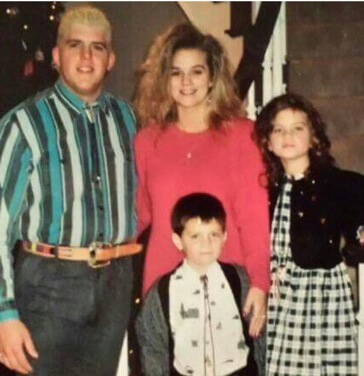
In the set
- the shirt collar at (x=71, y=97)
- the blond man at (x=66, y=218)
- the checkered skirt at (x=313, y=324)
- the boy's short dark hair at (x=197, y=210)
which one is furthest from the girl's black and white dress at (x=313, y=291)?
the shirt collar at (x=71, y=97)

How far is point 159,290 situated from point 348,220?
17.2 inches

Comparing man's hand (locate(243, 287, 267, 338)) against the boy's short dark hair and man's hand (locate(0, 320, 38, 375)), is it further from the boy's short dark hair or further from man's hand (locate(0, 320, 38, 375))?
man's hand (locate(0, 320, 38, 375))

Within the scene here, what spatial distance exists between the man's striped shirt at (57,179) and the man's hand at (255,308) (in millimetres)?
301

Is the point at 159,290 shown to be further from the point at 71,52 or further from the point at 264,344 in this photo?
the point at 71,52

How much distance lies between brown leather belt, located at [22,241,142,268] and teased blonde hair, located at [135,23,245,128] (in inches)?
12.6

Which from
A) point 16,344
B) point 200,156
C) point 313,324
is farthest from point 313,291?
point 16,344

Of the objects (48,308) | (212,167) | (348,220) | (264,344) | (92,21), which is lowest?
(264,344)

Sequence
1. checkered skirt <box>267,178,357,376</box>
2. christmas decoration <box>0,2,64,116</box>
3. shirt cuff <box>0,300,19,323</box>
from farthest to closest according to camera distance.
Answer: christmas decoration <box>0,2,64,116</box>
checkered skirt <box>267,178,357,376</box>
shirt cuff <box>0,300,19,323</box>

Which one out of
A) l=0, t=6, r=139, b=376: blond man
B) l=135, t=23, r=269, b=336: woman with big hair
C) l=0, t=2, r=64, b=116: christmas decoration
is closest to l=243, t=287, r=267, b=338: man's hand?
l=135, t=23, r=269, b=336: woman with big hair

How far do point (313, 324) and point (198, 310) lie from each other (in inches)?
9.8

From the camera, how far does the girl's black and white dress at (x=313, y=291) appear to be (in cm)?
154

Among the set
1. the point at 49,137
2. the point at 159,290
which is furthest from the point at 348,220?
the point at 49,137

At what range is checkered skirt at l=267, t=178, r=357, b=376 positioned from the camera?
60.8 inches

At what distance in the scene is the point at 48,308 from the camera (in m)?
1.50
